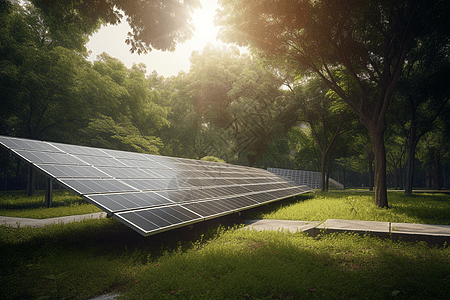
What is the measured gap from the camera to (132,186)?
345 inches

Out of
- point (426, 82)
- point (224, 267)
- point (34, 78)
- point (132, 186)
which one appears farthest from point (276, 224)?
point (34, 78)

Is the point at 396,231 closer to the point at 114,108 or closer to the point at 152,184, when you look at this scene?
the point at 152,184

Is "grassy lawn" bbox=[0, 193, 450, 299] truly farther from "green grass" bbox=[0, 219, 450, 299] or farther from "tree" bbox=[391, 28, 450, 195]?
"tree" bbox=[391, 28, 450, 195]

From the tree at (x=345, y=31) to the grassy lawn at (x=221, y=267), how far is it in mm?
9749

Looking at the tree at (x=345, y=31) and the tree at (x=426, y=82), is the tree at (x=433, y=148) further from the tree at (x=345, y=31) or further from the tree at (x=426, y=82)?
the tree at (x=345, y=31)

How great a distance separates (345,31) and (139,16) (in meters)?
13.0

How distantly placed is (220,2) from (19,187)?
3522cm

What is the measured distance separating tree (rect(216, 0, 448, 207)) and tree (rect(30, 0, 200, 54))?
2.73m

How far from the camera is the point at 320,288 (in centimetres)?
506

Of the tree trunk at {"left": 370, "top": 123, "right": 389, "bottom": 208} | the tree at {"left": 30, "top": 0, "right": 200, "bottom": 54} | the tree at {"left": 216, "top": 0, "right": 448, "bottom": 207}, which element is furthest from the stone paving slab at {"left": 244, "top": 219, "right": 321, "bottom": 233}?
the tree at {"left": 30, "top": 0, "right": 200, "bottom": 54}

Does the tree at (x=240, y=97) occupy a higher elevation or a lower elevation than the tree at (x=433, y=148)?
higher

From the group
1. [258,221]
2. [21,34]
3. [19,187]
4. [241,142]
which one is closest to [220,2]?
[258,221]

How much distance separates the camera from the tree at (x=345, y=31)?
14242 millimetres

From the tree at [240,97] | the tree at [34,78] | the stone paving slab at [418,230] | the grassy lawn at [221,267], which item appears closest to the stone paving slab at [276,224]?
the grassy lawn at [221,267]
